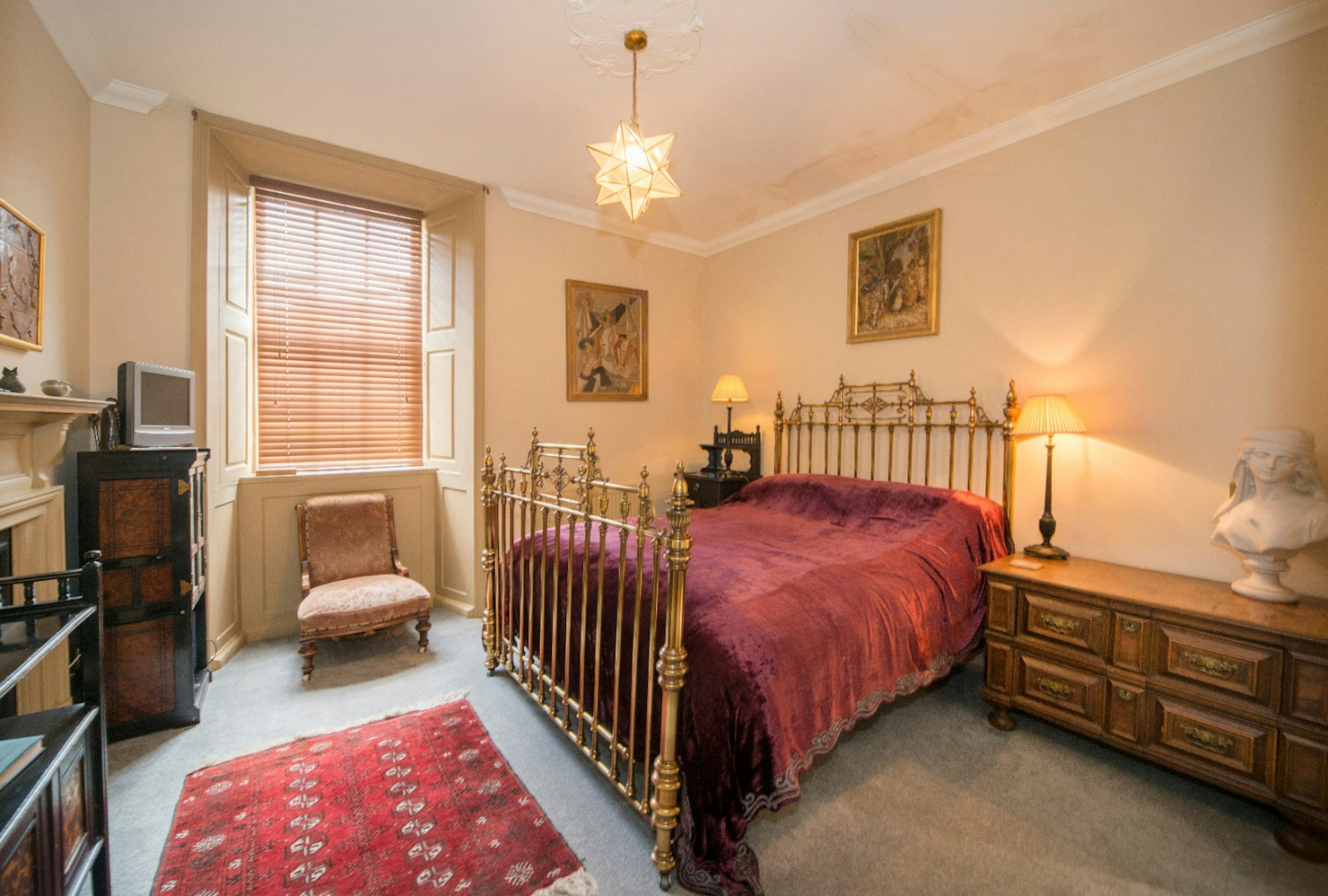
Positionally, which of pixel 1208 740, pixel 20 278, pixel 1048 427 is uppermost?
pixel 20 278

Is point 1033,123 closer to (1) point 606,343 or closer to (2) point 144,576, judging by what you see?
(1) point 606,343

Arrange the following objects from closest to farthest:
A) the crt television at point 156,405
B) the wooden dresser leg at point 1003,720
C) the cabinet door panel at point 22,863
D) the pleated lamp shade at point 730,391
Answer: the cabinet door panel at point 22,863
the crt television at point 156,405
the wooden dresser leg at point 1003,720
the pleated lamp shade at point 730,391

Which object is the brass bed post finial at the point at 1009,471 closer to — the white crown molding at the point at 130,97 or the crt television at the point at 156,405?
the crt television at the point at 156,405

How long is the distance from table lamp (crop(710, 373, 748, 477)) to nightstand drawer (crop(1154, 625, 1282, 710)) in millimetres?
2846

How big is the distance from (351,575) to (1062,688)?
13.1ft

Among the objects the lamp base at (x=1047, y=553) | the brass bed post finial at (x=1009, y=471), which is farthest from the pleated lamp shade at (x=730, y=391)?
the lamp base at (x=1047, y=553)

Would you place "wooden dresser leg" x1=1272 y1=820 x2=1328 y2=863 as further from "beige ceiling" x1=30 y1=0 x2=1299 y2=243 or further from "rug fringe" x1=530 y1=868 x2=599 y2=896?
"beige ceiling" x1=30 y1=0 x2=1299 y2=243

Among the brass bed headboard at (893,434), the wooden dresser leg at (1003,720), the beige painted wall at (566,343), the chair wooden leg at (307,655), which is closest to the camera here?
the wooden dresser leg at (1003,720)

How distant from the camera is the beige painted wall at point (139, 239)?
275 centimetres

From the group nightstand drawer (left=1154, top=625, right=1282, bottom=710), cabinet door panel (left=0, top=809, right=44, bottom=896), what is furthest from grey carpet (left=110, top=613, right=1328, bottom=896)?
cabinet door panel (left=0, top=809, right=44, bottom=896)

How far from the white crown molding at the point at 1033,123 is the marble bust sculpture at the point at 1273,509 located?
1.67 m

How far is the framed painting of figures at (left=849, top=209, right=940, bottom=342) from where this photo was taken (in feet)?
11.6

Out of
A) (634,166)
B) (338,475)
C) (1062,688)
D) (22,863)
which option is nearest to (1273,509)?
(1062,688)

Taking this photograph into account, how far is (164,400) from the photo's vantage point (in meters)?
2.64
